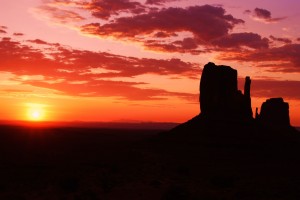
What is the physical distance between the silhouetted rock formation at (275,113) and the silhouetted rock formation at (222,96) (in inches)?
1528

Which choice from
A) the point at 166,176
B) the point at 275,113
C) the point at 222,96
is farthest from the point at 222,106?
the point at 275,113

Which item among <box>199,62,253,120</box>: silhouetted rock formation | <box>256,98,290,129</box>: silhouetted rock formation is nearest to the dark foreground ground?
<box>199,62,253,120</box>: silhouetted rock formation

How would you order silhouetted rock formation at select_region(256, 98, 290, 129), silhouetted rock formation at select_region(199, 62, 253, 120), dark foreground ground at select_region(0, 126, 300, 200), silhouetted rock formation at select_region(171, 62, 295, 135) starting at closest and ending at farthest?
dark foreground ground at select_region(0, 126, 300, 200)
silhouetted rock formation at select_region(171, 62, 295, 135)
silhouetted rock formation at select_region(199, 62, 253, 120)
silhouetted rock formation at select_region(256, 98, 290, 129)

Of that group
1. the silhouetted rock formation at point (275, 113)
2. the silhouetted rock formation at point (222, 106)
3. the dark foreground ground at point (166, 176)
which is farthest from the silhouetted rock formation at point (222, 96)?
the silhouetted rock formation at point (275, 113)

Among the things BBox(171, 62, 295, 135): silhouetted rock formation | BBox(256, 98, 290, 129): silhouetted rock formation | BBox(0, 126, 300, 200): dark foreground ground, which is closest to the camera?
BBox(0, 126, 300, 200): dark foreground ground

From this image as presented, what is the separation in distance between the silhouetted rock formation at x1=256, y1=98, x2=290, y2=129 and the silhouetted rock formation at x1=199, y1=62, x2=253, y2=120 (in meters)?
38.8

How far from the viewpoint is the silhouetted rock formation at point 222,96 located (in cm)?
7938

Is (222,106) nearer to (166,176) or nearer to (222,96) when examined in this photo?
(222,96)

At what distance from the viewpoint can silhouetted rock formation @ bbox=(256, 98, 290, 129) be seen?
122 m

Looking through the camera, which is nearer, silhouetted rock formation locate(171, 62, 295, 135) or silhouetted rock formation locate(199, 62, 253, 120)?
silhouetted rock formation locate(171, 62, 295, 135)

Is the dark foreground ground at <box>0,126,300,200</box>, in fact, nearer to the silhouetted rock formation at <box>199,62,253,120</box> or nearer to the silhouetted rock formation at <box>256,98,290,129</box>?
the silhouetted rock formation at <box>199,62,253,120</box>

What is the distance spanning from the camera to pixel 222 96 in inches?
3191

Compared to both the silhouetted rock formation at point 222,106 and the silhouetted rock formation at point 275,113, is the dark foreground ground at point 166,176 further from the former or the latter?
the silhouetted rock formation at point 275,113

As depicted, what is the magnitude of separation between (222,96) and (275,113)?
4903 cm
